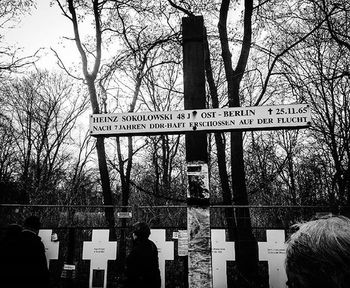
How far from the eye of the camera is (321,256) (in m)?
1.05

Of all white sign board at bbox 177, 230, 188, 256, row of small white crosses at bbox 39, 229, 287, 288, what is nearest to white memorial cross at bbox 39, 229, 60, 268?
row of small white crosses at bbox 39, 229, 287, 288

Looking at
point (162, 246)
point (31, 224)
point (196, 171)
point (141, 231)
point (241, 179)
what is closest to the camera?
point (196, 171)

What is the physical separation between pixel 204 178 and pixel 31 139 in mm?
27382

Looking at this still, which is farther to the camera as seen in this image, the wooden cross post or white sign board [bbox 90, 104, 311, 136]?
white sign board [bbox 90, 104, 311, 136]

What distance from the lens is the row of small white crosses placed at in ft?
21.0

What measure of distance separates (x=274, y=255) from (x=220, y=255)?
1095mm

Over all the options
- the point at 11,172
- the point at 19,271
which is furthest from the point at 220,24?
the point at 11,172

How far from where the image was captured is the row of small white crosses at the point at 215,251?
641 cm

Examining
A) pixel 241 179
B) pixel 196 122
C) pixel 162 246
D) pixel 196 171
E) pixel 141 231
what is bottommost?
pixel 162 246

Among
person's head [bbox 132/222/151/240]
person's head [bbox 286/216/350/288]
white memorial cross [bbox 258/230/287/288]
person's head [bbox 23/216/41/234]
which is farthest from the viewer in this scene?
white memorial cross [bbox 258/230/287/288]

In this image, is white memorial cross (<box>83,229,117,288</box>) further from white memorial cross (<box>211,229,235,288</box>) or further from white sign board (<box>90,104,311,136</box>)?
white sign board (<box>90,104,311,136</box>)

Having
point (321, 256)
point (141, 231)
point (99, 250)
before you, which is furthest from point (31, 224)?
point (321, 256)

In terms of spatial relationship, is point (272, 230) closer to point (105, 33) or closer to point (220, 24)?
point (220, 24)

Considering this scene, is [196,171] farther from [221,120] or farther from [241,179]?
[241,179]
